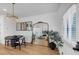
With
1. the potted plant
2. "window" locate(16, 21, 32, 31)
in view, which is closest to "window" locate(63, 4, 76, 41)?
the potted plant

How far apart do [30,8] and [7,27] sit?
0.54m

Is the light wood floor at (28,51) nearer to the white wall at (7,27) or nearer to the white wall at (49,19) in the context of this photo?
the white wall at (7,27)

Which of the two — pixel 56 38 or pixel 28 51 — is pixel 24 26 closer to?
pixel 28 51

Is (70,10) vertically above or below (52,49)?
above

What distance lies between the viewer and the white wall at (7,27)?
2.48 meters

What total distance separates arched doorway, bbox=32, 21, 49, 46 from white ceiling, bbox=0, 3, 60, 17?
0.22 metres

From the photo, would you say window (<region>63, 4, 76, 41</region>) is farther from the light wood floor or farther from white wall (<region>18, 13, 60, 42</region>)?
the light wood floor

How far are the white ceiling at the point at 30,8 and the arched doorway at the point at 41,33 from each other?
22cm

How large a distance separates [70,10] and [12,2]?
1039 millimetres

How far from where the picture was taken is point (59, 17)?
252 centimetres

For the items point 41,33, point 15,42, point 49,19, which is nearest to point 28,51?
point 15,42

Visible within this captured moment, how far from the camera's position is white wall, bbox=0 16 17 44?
248 centimetres
